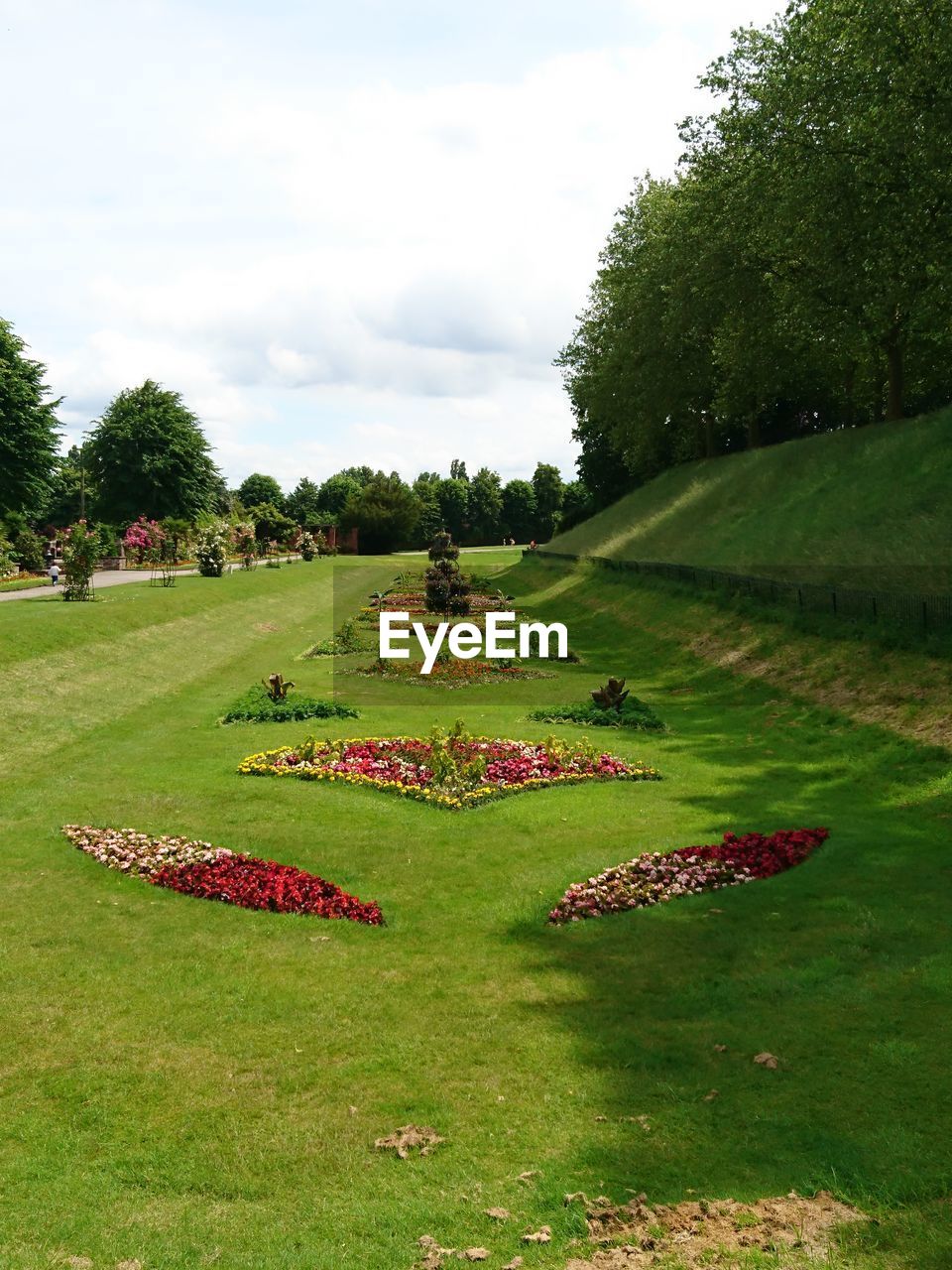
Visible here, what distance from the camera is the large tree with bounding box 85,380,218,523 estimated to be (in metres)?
84.4

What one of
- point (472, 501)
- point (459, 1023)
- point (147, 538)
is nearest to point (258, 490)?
point (472, 501)

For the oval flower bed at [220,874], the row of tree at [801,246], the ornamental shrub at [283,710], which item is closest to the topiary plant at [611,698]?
the ornamental shrub at [283,710]

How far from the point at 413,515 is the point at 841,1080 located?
119 metres

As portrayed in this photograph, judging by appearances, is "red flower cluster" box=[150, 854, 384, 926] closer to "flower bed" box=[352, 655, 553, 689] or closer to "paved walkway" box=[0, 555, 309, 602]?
"flower bed" box=[352, 655, 553, 689]

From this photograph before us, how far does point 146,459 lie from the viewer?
3282 inches

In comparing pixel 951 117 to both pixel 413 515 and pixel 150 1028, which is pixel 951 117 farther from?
pixel 413 515

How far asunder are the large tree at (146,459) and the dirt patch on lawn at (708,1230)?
84645 millimetres

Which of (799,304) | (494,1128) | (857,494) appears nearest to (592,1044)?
(494,1128)

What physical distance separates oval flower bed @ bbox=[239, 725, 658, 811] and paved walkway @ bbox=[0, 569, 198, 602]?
2447 cm

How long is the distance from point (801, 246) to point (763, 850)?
1148 inches

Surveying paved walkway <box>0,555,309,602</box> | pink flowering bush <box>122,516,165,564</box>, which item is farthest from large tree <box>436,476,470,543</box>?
pink flowering bush <box>122,516,165,564</box>

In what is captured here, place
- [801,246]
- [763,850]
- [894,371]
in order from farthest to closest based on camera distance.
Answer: [894,371] < [801,246] < [763,850]

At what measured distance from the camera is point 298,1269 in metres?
5.50

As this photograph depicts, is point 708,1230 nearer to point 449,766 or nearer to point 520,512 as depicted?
point 449,766
